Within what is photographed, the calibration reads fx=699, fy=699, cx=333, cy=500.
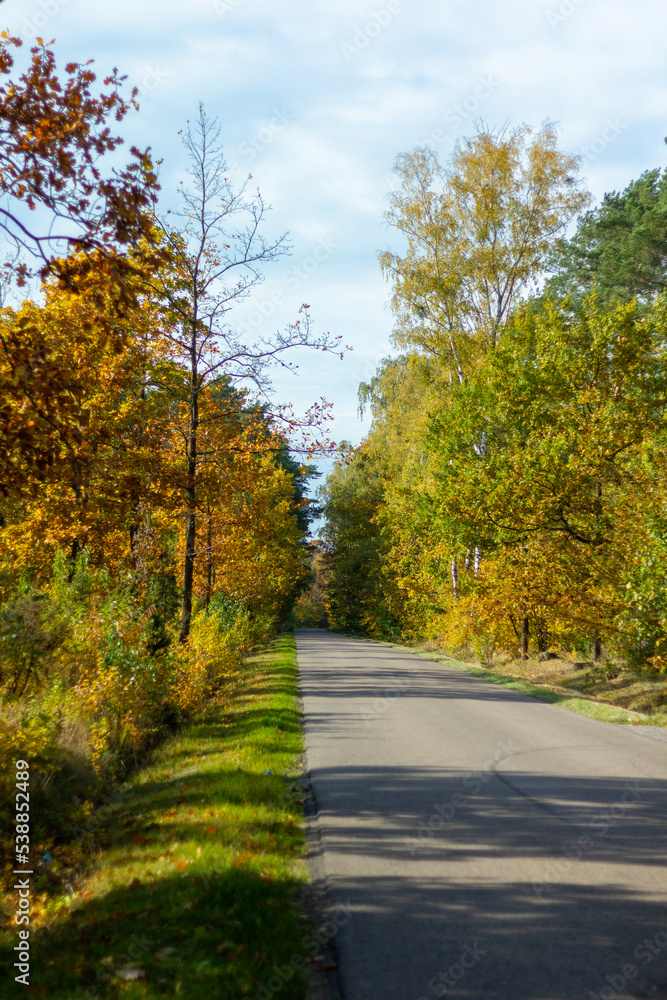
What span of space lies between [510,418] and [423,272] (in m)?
8.27

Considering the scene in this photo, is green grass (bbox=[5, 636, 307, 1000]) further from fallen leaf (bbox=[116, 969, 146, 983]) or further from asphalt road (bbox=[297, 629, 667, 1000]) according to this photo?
asphalt road (bbox=[297, 629, 667, 1000])

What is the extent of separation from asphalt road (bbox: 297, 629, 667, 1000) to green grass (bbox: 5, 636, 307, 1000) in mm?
384

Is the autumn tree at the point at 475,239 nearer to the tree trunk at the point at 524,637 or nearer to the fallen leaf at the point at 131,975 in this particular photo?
the tree trunk at the point at 524,637

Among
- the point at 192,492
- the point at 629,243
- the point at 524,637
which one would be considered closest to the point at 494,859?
the point at 192,492

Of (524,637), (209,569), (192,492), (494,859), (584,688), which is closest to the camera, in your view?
(494,859)

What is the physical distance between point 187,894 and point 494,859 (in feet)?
7.28

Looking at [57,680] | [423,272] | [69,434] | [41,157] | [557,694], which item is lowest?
[557,694]

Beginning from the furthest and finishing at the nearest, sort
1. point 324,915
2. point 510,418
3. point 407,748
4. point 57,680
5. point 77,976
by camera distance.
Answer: point 510,418, point 407,748, point 57,680, point 324,915, point 77,976

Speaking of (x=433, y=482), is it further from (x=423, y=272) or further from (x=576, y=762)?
(x=576, y=762)

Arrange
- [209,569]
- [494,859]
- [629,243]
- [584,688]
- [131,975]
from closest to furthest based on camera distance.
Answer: [131,975] < [494,859] < [584,688] < [209,569] < [629,243]

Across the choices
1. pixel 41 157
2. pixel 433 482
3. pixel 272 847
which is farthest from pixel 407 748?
pixel 433 482

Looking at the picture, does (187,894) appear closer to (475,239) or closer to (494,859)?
(494,859)

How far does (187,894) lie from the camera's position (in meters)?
4.58

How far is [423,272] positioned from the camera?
2469cm
